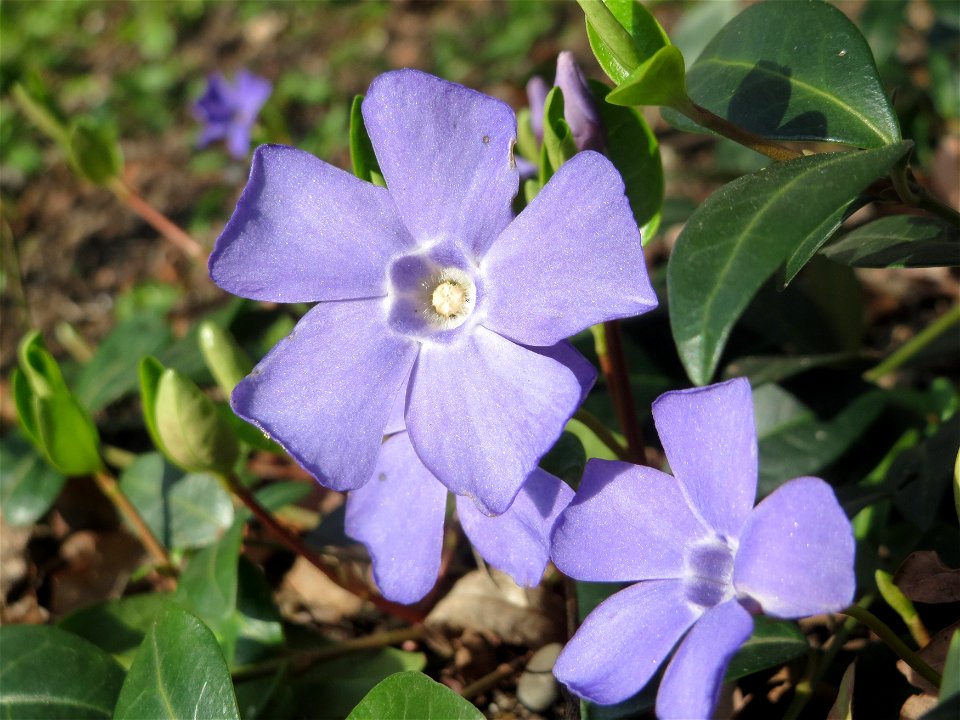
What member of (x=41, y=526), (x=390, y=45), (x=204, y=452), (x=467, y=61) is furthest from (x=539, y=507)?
(x=390, y=45)

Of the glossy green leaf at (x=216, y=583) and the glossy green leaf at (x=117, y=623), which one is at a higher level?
the glossy green leaf at (x=216, y=583)

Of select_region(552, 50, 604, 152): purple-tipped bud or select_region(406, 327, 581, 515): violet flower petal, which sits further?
select_region(552, 50, 604, 152): purple-tipped bud

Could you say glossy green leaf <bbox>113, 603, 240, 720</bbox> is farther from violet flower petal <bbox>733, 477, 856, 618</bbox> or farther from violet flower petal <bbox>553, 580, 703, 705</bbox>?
violet flower petal <bbox>733, 477, 856, 618</bbox>

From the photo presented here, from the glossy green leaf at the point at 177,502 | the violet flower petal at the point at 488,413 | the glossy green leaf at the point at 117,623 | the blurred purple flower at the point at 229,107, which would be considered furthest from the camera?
the blurred purple flower at the point at 229,107

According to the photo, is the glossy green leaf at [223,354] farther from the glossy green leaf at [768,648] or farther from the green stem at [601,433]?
the glossy green leaf at [768,648]

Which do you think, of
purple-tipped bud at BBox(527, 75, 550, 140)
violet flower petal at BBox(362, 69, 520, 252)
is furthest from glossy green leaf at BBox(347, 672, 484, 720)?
purple-tipped bud at BBox(527, 75, 550, 140)

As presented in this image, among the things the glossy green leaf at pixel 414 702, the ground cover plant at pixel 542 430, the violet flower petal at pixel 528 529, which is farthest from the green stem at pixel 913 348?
the glossy green leaf at pixel 414 702

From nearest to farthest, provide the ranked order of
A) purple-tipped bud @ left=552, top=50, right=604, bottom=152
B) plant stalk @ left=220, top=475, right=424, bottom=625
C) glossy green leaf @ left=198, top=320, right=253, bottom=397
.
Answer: purple-tipped bud @ left=552, top=50, right=604, bottom=152
glossy green leaf @ left=198, top=320, right=253, bottom=397
plant stalk @ left=220, top=475, right=424, bottom=625
